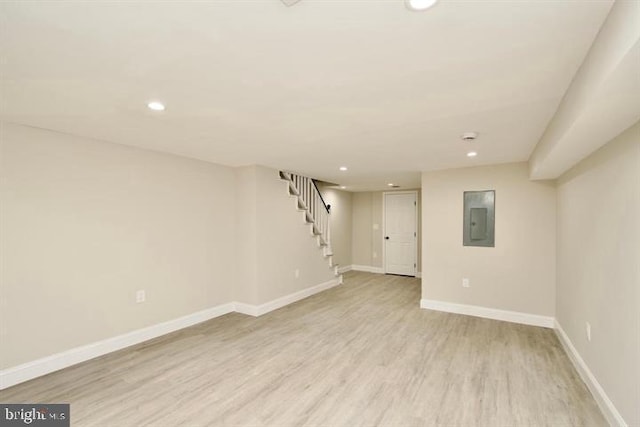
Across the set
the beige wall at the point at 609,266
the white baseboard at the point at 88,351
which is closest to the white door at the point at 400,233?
the beige wall at the point at 609,266

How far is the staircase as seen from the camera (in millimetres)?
5238

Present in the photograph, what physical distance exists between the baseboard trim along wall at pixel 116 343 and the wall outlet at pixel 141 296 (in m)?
0.34

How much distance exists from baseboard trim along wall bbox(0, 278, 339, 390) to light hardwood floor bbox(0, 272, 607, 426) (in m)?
0.09

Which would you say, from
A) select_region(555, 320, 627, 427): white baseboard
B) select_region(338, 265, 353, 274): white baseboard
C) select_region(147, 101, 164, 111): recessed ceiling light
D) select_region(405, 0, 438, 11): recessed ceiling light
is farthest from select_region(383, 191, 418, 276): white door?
select_region(405, 0, 438, 11): recessed ceiling light

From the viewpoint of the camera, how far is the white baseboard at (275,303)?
4359 mm

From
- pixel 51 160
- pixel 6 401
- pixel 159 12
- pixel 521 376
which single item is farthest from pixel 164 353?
pixel 521 376

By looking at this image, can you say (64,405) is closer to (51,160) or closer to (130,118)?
(51,160)

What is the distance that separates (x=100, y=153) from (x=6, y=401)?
2.26 metres

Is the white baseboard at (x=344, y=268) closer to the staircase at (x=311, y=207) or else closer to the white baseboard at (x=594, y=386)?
the staircase at (x=311, y=207)

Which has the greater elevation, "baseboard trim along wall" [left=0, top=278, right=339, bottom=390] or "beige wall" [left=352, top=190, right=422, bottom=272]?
"beige wall" [left=352, top=190, right=422, bottom=272]

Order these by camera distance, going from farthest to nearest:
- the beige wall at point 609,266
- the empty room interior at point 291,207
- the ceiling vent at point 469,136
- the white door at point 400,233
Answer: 1. the white door at point 400,233
2. the ceiling vent at point 469,136
3. the beige wall at point 609,266
4. the empty room interior at point 291,207

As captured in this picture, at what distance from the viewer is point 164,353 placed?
3.11 meters

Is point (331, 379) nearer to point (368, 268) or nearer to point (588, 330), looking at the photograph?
point (588, 330)

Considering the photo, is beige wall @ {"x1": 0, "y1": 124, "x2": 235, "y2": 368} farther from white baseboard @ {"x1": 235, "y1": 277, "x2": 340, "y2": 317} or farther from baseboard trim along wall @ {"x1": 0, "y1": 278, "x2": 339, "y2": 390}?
white baseboard @ {"x1": 235, "y1": 277, "x2": 340, "y2": 317}
